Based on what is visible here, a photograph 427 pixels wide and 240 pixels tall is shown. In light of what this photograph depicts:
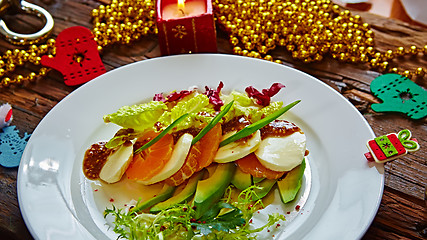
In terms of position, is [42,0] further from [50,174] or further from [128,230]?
[128,230]

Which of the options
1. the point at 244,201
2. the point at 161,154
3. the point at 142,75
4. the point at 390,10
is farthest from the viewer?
the point at 390,10

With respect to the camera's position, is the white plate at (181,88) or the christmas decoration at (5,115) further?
the christmas decoration at (5,115)

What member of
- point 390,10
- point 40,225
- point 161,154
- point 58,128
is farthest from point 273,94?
point 390,10

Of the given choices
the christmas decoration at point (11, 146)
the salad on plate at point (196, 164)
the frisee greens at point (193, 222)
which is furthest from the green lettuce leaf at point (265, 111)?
the christmas decoration at point (11, 146)

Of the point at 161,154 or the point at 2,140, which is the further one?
the point at 2,140

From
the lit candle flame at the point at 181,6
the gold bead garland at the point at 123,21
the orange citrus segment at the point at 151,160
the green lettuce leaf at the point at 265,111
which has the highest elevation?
the lit candle flame at the point at 181,6

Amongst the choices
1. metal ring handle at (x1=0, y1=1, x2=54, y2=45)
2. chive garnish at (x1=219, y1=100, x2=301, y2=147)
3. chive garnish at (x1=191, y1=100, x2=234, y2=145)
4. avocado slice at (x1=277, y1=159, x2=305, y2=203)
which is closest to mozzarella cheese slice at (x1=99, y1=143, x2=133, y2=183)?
chive garnish at (x1=191, y1=100, x2=234, y2=145)

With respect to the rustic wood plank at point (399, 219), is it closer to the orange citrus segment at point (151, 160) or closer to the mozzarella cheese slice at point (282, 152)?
the mozzarella cheese slice at point (282, 152)
